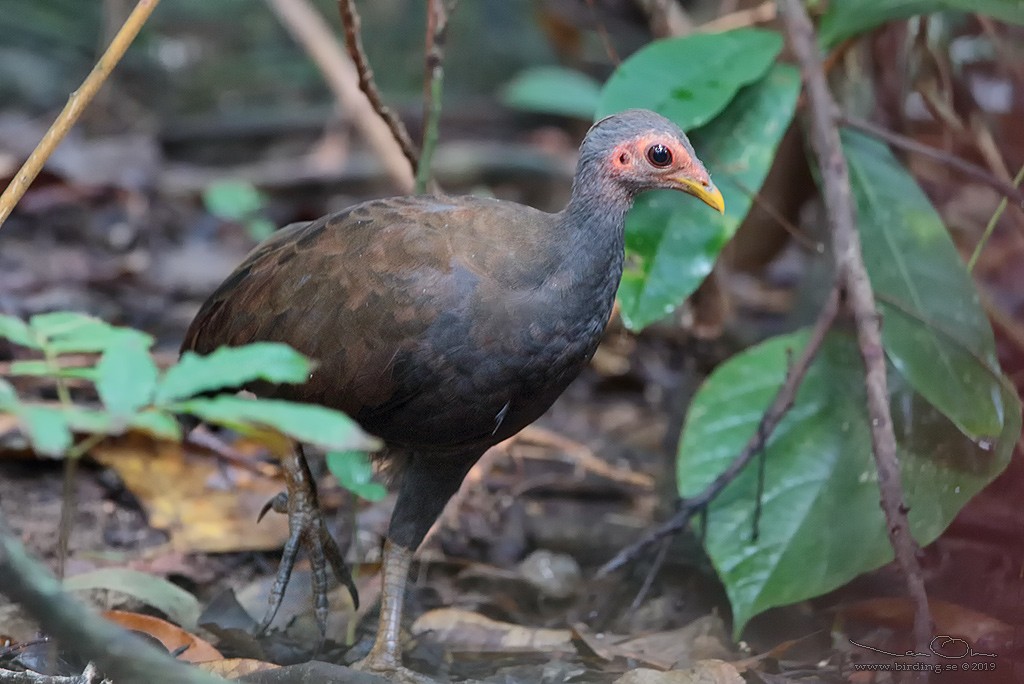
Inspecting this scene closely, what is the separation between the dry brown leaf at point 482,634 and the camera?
11.6ft

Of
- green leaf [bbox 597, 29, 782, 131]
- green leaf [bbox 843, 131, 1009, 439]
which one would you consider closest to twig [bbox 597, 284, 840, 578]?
green leaf [bbox 843, 131, 1009, 439]

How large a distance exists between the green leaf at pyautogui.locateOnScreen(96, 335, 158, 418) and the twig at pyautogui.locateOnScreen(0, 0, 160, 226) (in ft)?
3.66

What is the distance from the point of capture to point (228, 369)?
1.74 m

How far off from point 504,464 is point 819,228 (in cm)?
189

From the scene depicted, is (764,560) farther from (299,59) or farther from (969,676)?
(299,59)

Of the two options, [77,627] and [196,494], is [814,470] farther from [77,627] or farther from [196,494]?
[77,627]

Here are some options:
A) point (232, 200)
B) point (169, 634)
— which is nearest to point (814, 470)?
point (169, 634)

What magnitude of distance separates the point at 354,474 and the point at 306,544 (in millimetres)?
426

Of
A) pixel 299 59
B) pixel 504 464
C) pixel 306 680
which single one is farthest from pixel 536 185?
pixel 306 680

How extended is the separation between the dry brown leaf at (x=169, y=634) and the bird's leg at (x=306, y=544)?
1.08ft

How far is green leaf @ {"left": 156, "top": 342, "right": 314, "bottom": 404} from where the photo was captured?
171 cm

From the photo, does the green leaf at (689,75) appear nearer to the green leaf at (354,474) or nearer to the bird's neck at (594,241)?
the bird's neck at (594,241)

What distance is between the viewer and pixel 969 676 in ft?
8.84

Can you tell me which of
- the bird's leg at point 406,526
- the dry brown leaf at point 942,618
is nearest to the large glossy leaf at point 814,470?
the dry brown leaf at point 942,618
